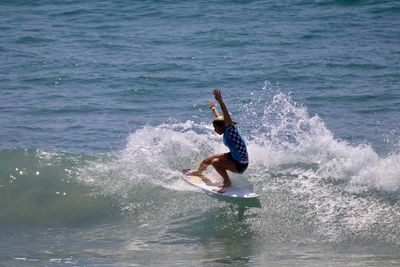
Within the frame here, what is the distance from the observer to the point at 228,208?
37.9 feet

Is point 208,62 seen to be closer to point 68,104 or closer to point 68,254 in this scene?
point 68,104

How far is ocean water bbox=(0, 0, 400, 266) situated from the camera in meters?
10.5

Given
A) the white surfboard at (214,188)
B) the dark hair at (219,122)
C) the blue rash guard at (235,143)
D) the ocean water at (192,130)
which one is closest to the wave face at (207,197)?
the ocean water at (192,130)

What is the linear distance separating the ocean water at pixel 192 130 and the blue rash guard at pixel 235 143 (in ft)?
2.30

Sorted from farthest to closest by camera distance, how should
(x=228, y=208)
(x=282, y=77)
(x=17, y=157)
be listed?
(x=282, y=77) < (x=17, y=157) < (x=228, y=208)

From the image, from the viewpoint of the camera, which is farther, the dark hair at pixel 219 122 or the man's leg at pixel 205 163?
the man's leg at pixel 205 163

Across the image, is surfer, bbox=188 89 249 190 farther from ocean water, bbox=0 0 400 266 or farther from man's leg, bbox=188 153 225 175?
ocean water, bbox=0 0 400 266

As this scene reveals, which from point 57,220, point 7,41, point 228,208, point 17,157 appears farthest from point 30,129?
point 7,41

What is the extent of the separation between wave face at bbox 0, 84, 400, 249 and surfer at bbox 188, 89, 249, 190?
56 cm

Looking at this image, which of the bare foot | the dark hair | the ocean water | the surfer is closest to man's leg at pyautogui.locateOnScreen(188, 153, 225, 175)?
the surfer

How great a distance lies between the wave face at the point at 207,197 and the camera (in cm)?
1095

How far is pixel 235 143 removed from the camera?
1120 centimetres

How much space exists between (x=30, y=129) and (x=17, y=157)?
5.40ft

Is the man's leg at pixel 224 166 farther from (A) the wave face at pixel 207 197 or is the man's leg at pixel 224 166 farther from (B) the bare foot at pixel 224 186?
(A) the wave face at pixel 207 197
